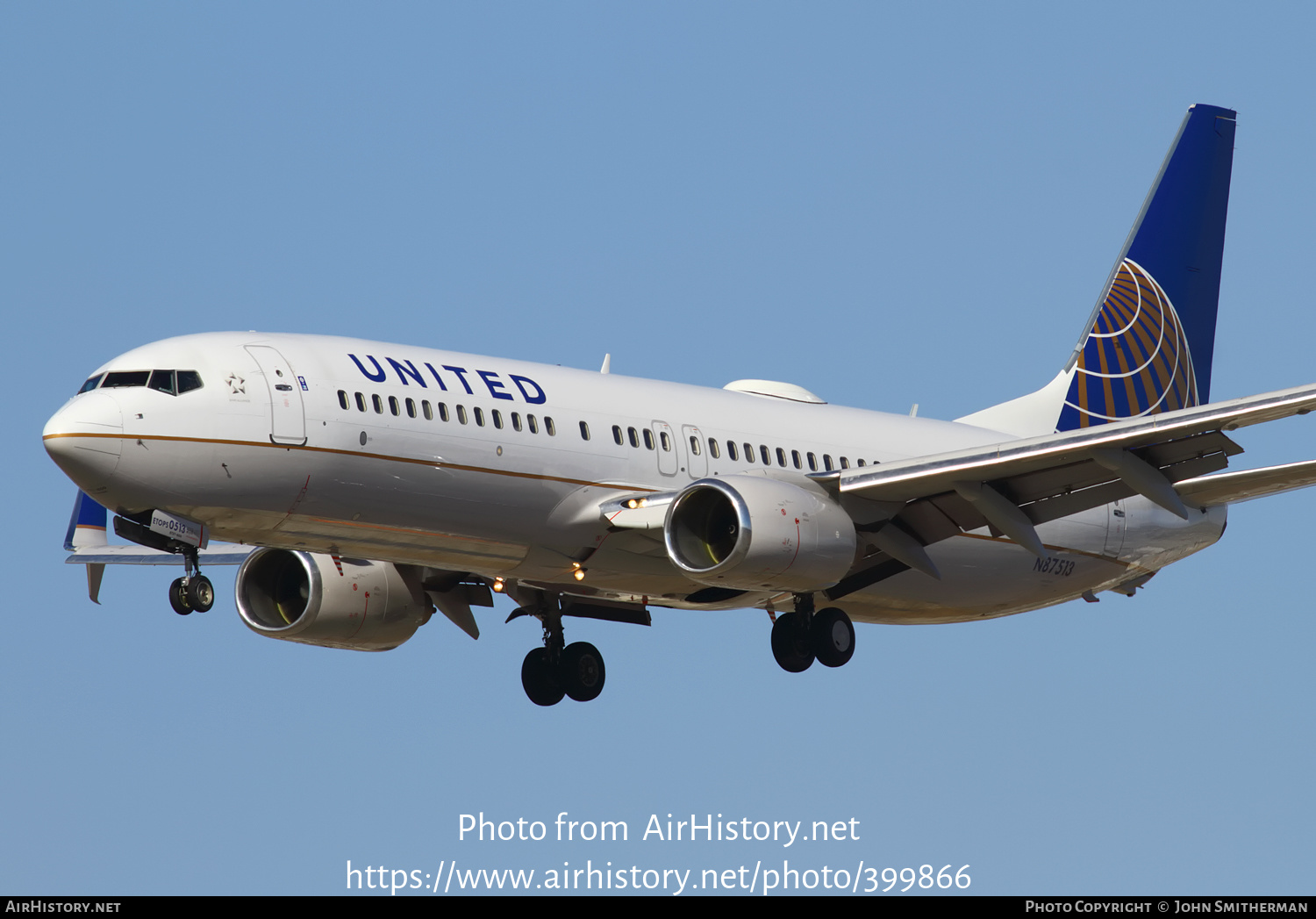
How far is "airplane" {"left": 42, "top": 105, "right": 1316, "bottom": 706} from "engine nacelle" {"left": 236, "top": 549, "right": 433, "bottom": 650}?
0.04m

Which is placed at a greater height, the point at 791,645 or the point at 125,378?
the point at 791,645

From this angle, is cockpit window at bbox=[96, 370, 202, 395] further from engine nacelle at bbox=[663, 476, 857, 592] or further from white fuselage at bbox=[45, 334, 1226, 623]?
engine nacelle at bbox=[663, 476, 857, 592]

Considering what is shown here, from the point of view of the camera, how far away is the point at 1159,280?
45.1m

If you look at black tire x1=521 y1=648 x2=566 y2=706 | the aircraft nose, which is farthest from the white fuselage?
black tire x1=521 y1=648 x2=566 y2=706

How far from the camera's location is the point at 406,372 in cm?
3150

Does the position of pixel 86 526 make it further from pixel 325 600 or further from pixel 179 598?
pixel 179 598

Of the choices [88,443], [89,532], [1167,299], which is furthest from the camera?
[1167,299]

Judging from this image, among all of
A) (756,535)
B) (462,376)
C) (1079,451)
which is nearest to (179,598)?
(462,376)

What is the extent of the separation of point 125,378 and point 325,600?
7.94 meters

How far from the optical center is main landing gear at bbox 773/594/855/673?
1378 inches

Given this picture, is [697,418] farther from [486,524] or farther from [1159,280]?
[1159,280]

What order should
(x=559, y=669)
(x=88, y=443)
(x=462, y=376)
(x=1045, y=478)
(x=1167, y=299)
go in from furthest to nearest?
(x=1167, y=299), (x=559, y=669), (x=1045, y=478), (x=462, y=376), (x=88, y=443)

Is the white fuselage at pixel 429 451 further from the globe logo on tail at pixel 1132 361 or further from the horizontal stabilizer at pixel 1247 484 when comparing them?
the globe logo on tail at pixel 1132 361

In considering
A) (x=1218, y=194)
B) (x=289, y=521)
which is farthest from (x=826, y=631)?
(x=1218, y=194)
